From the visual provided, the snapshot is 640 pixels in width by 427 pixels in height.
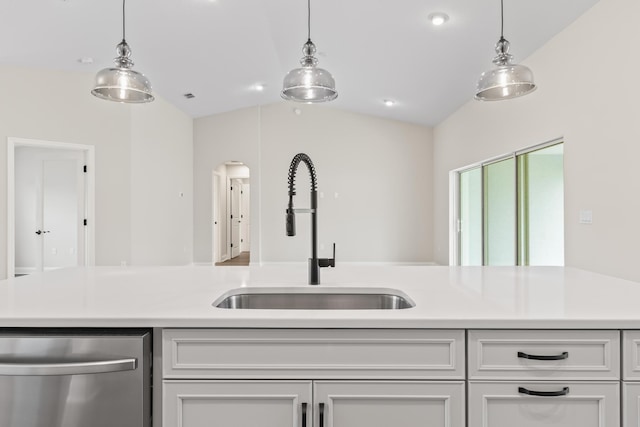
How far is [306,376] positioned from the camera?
1170 mm

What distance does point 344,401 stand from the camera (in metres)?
1.17

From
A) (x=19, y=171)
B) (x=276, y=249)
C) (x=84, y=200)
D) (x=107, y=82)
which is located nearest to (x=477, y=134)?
(x=276, y=249)

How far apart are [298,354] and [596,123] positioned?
3178 millimetres

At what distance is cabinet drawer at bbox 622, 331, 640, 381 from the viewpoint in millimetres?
1119

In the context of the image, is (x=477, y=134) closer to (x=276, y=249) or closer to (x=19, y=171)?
(x=276, y=249)

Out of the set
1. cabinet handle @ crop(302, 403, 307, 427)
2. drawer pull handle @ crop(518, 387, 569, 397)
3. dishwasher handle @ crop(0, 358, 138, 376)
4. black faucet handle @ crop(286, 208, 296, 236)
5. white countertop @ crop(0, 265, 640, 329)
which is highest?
black faucet handle @ crop(286, 208, 296, 236)

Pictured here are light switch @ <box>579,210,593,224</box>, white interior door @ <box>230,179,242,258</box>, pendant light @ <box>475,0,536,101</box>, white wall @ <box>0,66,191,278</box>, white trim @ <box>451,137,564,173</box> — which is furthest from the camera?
white interior door @ <box>230,179,242,258</box>

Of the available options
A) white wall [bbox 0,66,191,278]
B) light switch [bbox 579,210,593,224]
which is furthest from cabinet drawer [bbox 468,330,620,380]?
white wall [bbox 0,66,191,278]

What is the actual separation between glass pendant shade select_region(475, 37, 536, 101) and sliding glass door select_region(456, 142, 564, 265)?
7.19ft

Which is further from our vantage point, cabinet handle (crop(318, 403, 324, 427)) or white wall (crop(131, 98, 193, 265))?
white wall (crop(131, 98, 193, 265))

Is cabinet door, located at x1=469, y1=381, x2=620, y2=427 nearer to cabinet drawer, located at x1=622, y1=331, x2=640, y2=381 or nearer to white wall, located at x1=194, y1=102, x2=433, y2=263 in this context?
cabinet drawer, located at x1=622, y1=331, x2=640, y2=381

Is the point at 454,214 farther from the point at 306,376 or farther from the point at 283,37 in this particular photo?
the point at 306,376

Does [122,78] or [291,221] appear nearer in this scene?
[291,221]

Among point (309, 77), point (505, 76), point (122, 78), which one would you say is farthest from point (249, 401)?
point (505, 76)
